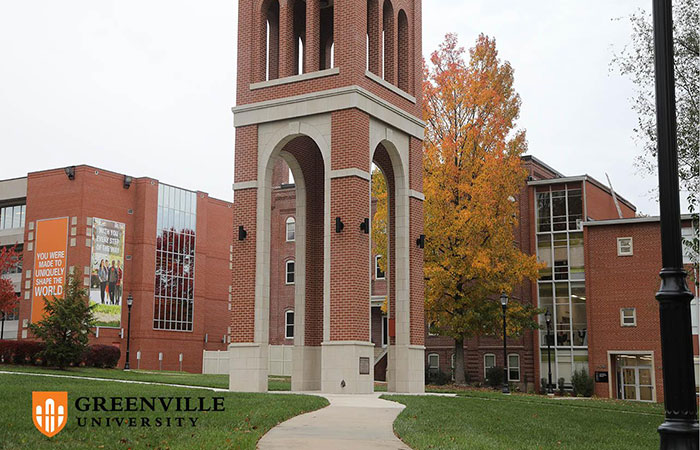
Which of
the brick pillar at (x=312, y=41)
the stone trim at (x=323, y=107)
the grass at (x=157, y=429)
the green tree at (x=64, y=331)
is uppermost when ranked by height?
the brick pillar at (x=312, y=41)

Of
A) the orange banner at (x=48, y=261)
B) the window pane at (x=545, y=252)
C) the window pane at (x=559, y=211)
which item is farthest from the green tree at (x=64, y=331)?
the window pane at (x=559, y=211)

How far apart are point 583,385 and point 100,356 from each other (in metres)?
26.3

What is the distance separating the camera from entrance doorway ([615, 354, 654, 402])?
42906 millimetres

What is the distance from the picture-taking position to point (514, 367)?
47.6 metres

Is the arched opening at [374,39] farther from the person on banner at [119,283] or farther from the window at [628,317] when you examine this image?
the person on banner at [119,283]

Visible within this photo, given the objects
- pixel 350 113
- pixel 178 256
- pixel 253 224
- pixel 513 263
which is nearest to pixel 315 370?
pixel 253 224

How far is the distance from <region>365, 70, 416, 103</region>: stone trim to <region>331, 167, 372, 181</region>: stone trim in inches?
122

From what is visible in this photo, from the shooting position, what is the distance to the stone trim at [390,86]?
2377 cm

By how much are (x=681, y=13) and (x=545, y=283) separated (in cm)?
2976

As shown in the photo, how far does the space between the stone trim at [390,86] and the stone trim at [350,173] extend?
3097 millimetres

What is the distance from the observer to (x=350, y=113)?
22.9 meters

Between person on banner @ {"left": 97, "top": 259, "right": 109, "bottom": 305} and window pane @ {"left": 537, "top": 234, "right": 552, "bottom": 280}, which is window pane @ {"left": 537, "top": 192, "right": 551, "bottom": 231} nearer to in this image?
window pane @ {"left": 537, "top": 234, "right": 552, "bottom": 280}

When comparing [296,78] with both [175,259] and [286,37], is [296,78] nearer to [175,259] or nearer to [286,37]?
[286,37]

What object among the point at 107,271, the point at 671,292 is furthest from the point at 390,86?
the point at 107,271
